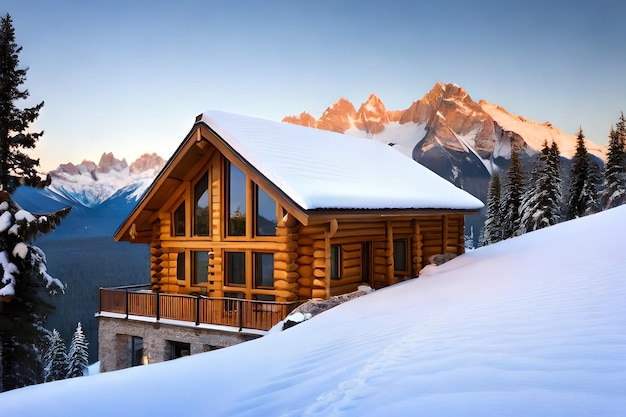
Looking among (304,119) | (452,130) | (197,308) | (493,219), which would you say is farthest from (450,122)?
(197,308)

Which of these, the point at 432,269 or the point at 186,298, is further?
the point at 432,269

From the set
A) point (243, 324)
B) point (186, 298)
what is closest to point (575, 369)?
point (243, 324)

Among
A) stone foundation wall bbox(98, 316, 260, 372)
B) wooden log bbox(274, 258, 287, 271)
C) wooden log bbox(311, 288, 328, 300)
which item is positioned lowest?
stone foundation wall bbox(98, 316, 260, 372)

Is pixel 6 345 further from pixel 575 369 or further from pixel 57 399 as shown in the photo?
pixel 575 369

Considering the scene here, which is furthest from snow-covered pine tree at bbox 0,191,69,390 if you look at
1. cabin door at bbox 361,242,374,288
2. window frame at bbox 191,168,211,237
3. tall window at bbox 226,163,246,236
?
cabin door at bbox 361,242,374,288

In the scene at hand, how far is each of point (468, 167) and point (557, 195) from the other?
220 feet

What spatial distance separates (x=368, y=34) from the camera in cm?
4059

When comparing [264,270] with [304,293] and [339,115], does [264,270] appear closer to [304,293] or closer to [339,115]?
[304,293]

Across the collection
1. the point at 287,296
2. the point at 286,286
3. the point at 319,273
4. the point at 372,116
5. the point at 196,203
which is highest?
the point at 372,116

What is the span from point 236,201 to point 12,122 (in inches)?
391

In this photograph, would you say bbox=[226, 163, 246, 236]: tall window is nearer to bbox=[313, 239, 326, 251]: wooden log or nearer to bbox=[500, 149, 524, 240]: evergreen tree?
bbox=[313, 239, 326, 251]: wooden log

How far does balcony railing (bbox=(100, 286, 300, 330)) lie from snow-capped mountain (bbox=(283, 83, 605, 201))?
2803 inches

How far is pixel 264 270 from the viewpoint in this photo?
1391cm

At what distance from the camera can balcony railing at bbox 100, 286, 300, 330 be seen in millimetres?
12227
